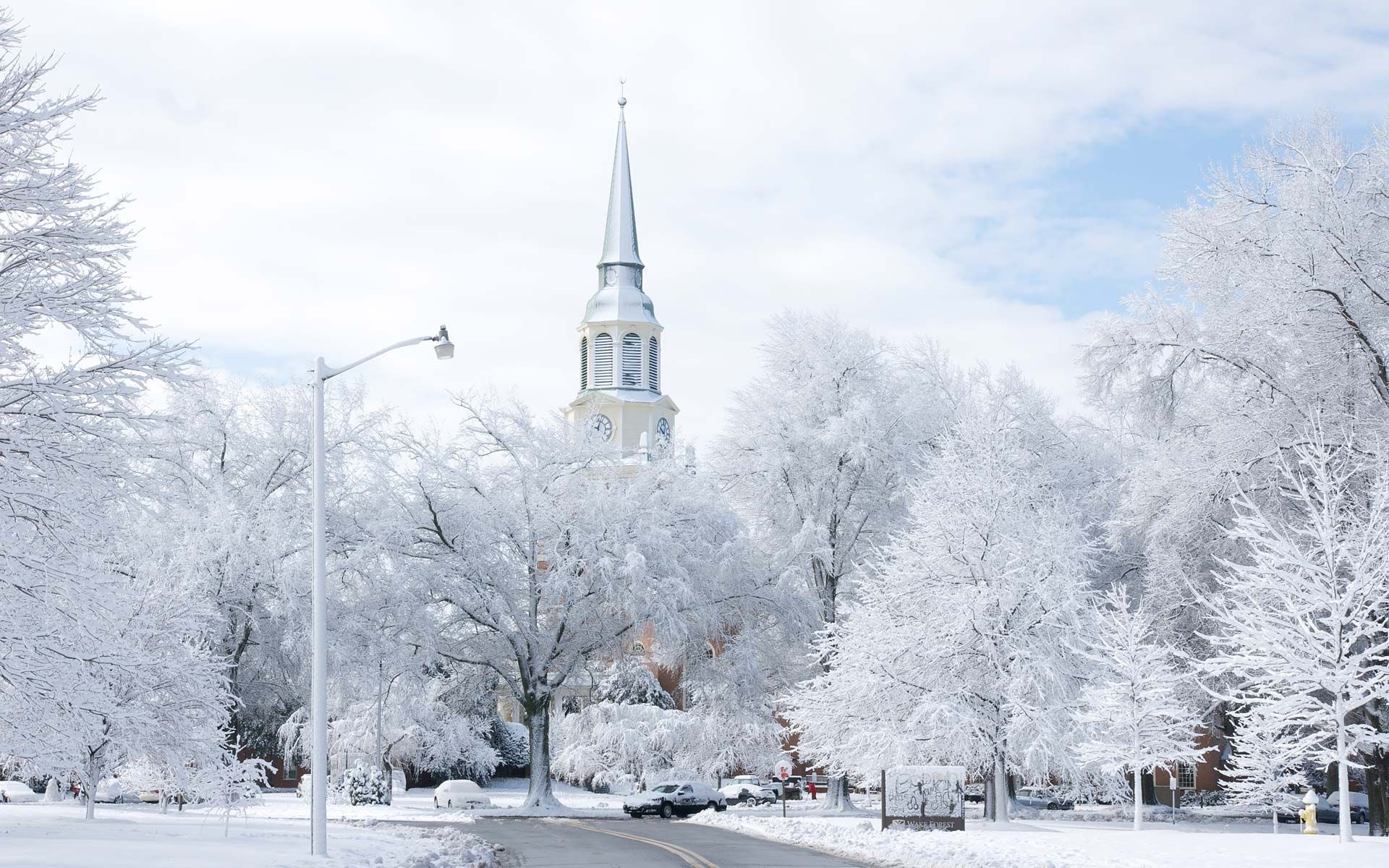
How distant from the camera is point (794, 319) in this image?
156 ft

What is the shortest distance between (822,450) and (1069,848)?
23.1 m

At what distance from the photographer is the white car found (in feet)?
186

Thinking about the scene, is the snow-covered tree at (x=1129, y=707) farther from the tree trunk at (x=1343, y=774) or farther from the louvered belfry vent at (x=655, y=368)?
the louvered belfry vent at (x=655, y=368)

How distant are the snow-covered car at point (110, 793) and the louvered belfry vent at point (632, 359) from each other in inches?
1440

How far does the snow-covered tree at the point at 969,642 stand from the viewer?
32.4 m

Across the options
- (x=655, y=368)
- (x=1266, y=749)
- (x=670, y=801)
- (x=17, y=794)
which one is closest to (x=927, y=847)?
(x=1266, y=749)

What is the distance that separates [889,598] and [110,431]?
69.6 ft

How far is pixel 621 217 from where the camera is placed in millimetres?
81125

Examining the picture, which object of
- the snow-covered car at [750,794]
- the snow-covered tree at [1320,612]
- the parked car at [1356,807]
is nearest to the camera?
the snow-covered tree at [1320,612]

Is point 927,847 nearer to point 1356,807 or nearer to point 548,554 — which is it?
point 548,554

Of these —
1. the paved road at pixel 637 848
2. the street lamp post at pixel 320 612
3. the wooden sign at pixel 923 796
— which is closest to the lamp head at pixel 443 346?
the street lamp post at pixel 320 612

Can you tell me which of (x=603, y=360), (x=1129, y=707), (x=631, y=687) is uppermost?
(x=603, y=360)

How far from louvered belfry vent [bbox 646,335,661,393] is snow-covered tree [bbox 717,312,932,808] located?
3412cm

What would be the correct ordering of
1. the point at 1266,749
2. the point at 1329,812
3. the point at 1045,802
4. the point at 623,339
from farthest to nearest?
the point at 623,339 < the point at 1045,802 < the point at 1329,812 < the point at 1266,749
